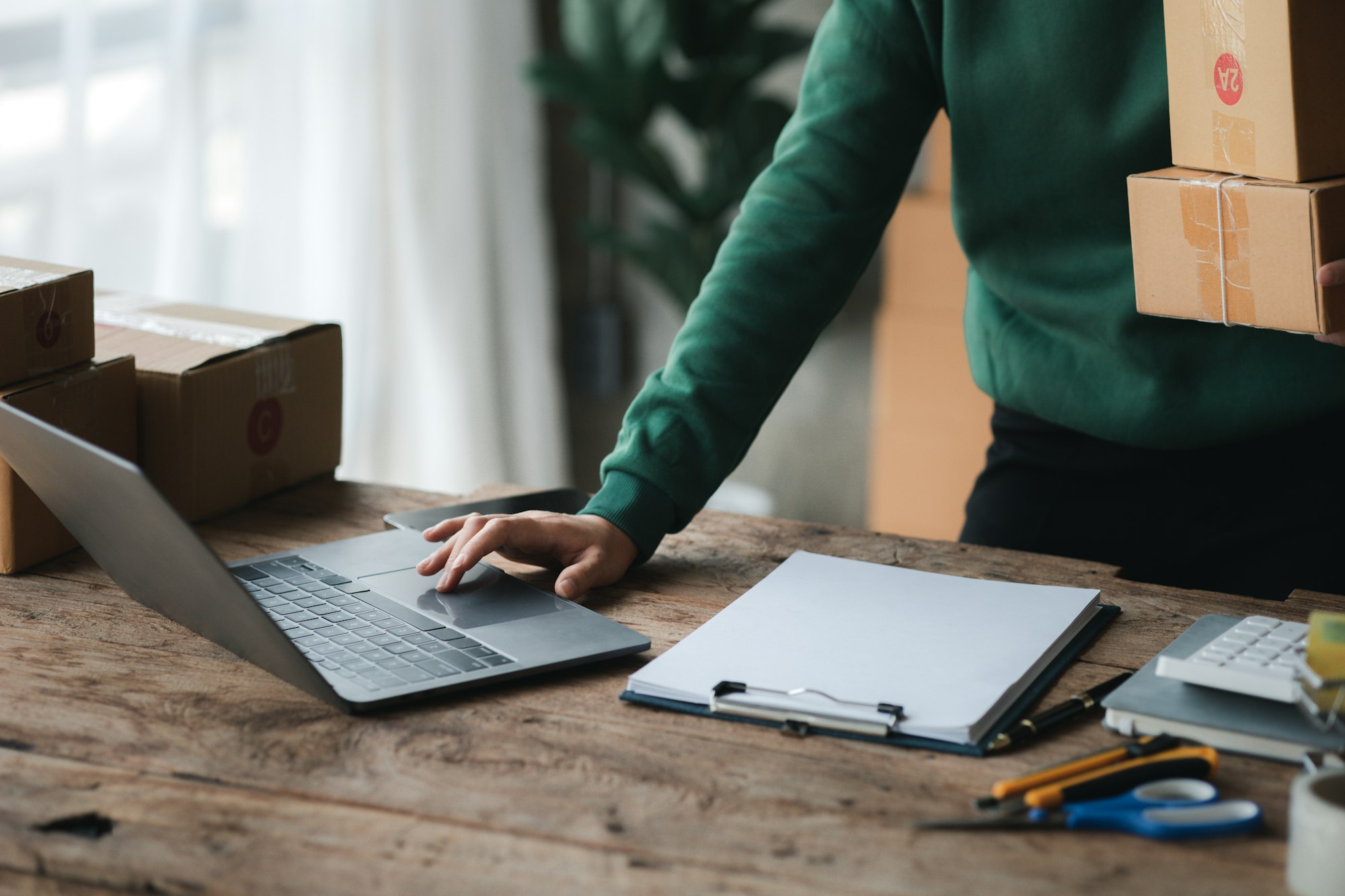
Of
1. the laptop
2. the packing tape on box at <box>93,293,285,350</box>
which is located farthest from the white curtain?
the laptop

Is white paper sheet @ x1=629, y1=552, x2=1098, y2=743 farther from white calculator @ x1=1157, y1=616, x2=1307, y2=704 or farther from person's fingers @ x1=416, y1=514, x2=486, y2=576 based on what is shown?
person's fingers @ x1=416, y1=514, x2=486, y2=576

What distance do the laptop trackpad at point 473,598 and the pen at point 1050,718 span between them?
33cm

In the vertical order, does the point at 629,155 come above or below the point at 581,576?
above

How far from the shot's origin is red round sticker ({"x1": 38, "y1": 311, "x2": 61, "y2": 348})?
3.42ft

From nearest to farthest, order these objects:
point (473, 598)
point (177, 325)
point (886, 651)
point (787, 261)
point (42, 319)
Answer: point (886, 651)
point (473, 598)
point (42, 319)
point (787, 261)
point (177, 325)

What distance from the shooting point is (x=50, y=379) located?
105 cm

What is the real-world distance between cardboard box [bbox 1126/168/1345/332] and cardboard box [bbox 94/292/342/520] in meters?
0.78

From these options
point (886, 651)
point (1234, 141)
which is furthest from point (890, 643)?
point (1234, 141)

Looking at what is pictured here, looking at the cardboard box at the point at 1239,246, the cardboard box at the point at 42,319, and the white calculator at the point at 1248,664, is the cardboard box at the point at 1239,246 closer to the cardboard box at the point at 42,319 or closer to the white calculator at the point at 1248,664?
the white calculator at the point at 1248,664

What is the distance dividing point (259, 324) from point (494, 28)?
6.05 feet

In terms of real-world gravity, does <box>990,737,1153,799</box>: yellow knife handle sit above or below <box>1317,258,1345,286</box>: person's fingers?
below

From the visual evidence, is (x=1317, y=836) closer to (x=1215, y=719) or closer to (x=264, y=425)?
(x=1215, y=719)

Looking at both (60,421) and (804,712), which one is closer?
(804,712)

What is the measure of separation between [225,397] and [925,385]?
1.72 m
